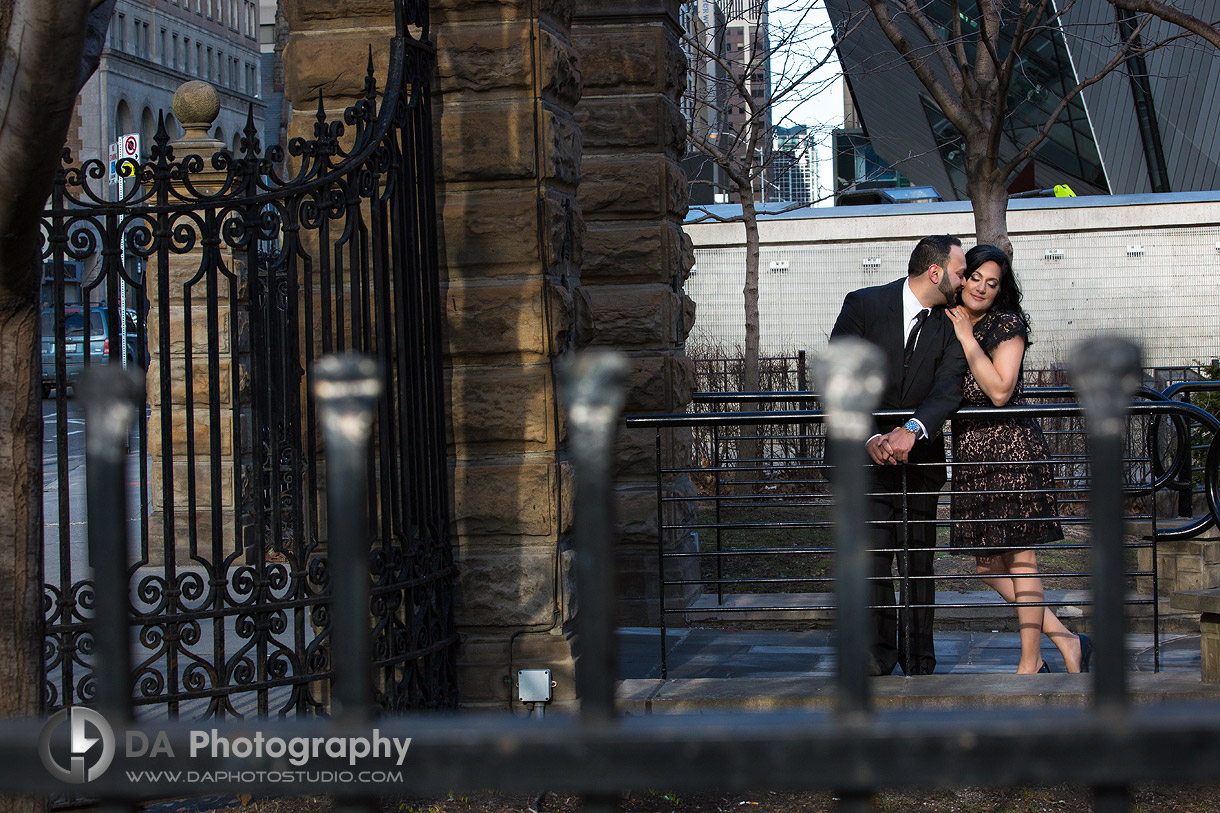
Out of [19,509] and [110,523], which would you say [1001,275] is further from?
[110,523]

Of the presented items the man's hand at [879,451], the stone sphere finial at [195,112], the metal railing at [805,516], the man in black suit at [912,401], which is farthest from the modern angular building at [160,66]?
the man's hand at [879,451]

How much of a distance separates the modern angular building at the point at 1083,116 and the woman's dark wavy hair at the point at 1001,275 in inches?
964

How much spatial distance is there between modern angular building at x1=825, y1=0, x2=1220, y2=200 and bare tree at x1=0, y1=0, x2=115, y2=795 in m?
27.6

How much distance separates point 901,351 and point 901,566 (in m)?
0.99

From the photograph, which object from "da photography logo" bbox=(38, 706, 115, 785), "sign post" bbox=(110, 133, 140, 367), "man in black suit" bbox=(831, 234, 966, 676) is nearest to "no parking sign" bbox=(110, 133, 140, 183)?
"sign post" bbox=(110, 133, 140, 367)

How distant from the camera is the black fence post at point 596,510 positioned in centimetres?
112

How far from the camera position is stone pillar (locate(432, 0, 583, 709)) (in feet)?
16.4

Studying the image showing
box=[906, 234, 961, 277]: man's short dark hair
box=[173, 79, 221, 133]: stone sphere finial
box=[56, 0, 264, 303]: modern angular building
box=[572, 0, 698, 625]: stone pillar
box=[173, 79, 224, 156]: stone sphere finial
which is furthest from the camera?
box=[56, 0, 264, 303]: modern angular building

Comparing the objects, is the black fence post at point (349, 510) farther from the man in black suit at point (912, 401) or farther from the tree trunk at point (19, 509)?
the man in black suit at point (912, 401)

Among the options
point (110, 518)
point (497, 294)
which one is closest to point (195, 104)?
point (497, 294)

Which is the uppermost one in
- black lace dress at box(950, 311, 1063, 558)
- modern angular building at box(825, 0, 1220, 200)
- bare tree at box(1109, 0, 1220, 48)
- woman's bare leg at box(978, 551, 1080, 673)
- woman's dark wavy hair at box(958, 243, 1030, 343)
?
modern angular building at box(825, 0, 1220, 200)

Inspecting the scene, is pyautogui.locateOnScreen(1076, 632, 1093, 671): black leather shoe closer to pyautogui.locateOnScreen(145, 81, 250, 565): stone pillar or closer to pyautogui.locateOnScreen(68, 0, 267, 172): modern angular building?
pyautogui.locateOnScreen(145, 81, 250, 565): stone pillar

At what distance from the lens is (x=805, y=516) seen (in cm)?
1174

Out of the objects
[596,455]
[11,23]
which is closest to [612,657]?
[596,455]
